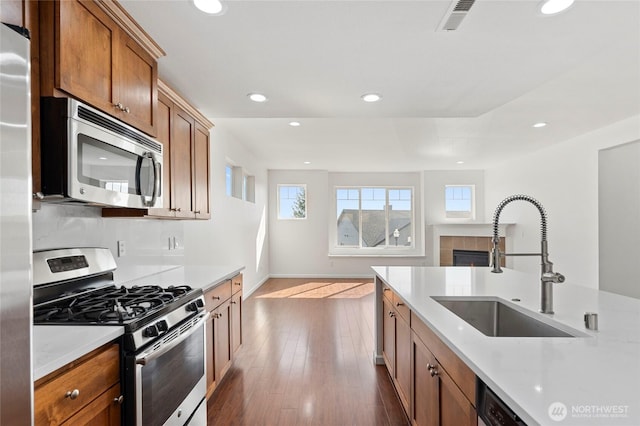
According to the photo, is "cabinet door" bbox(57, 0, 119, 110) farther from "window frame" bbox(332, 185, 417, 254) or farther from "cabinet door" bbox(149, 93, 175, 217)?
Answer: "window frame" bbox(332, 185, 417, 254)

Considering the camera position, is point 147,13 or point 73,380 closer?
point 73,380

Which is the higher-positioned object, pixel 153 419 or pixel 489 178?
pixel 489 178

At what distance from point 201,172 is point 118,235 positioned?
990 millimetres

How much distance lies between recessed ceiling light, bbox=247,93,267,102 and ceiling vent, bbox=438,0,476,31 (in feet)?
4.81

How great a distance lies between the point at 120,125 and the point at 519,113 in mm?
4116

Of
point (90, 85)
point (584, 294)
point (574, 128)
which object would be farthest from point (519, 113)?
point (90, 85)

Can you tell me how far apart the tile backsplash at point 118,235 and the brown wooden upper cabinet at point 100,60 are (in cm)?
60

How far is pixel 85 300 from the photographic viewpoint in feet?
5.60

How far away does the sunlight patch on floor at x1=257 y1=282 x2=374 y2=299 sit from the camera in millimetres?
6027

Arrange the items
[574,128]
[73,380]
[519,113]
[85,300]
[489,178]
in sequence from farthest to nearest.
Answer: [489,178] < [574,128] < [519,113] < [85,300] < [73,380]

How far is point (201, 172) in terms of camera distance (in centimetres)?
307

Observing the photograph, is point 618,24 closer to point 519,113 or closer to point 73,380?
point 519,113

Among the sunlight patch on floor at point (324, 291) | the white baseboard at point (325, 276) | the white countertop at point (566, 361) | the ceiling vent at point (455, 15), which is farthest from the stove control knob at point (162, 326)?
the white baseboard at point (325, 276)

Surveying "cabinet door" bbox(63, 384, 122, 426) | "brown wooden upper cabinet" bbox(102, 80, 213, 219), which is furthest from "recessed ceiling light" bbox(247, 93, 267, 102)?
"cabinet door" bbox(63, 384, 122, 426)
